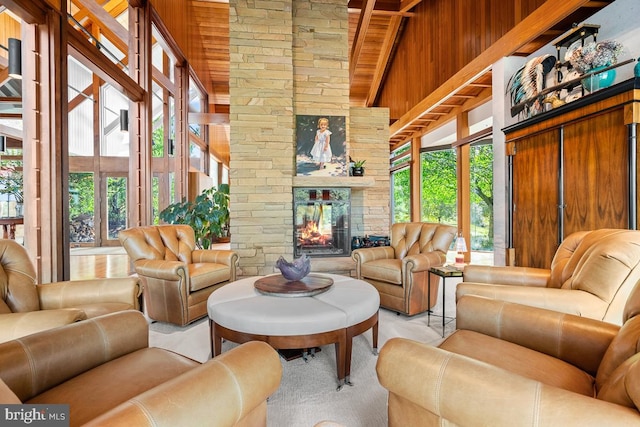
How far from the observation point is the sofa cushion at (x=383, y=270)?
289 centimetres

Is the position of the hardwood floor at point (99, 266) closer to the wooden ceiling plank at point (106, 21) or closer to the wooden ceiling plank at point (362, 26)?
the wooden ceiling plank at point (106, 21)

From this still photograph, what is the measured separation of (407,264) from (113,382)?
2.29m

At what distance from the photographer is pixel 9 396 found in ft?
2.01

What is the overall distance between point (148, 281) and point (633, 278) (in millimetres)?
3262

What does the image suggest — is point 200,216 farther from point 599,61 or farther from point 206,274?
point 599,61

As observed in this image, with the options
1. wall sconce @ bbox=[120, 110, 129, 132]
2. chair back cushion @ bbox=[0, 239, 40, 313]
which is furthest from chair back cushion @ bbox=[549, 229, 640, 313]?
wall sconce @ bbox=[120, 110, 129, 132]

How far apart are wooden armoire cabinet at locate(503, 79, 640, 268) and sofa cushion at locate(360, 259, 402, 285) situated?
1.27m

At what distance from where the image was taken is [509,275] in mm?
2127

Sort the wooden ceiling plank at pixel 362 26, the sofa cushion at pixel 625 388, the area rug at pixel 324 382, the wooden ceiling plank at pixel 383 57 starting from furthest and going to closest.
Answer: the wooden ceiling plank at pixel 383 57, the wooden ceiling plank at pixel 362 26, the area rug at pixel 324 382, the sofa cushion at pixel 625 388

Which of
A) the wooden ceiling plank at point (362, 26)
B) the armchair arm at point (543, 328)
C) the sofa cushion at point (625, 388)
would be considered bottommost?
the armchair arm at point (543, 328)

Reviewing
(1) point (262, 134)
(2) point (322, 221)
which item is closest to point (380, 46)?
(1) point (262, 134)

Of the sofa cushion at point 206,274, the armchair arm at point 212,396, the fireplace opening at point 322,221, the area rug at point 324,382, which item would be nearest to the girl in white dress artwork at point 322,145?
the fireplace opening at point 322,221

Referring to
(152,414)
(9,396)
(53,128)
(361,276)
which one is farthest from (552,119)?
(53,128)

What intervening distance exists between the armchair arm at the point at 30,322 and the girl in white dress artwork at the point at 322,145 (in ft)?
12.7
